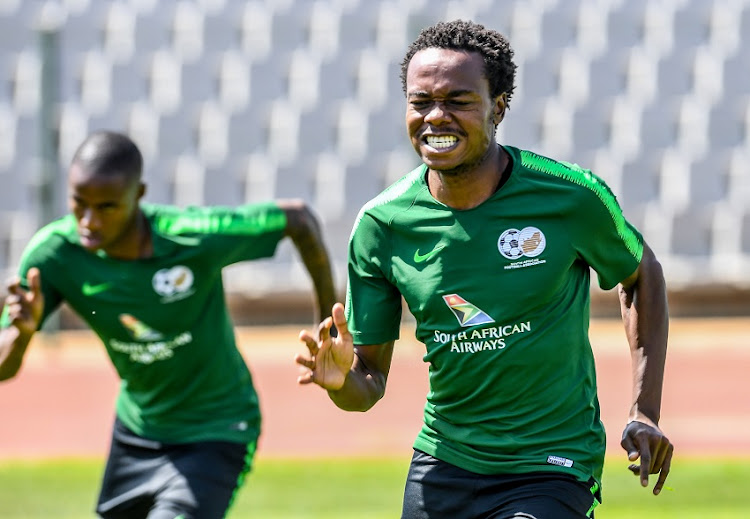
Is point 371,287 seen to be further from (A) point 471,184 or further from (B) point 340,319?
(A) point 471,184

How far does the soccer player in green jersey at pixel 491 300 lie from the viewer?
403 cm

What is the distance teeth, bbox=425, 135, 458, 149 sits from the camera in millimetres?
3971

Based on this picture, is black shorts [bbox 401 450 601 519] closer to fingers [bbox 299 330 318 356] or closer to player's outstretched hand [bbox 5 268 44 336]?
fingers [bbox 299 330 318 356]

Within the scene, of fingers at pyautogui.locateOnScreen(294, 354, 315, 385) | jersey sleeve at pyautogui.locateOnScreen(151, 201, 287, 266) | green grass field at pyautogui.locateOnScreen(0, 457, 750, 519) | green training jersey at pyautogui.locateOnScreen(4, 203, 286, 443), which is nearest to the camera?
fingers at pyautogui.locateOnScreen(294, 354, 315, 385)

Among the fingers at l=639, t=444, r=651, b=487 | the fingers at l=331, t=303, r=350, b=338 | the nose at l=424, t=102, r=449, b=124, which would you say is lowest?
the fingers at l=639, t=444, r=651, b=487

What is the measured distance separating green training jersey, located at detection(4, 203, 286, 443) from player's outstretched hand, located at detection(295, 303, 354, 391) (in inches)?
63.8

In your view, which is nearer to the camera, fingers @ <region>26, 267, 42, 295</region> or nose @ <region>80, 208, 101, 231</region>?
fingers @ <region>26, 267, 42, 295</region>

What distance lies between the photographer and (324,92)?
1791 centimetres

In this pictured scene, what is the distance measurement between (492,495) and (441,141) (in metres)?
1.14

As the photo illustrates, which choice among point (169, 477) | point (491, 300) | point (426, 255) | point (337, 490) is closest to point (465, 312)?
point (491, 300)

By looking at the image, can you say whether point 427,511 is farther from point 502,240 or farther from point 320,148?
point 320,148

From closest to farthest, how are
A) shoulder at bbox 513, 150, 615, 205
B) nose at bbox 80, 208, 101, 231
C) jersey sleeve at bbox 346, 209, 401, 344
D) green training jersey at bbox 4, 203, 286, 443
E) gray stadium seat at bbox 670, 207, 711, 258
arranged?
shoulder at bbox 513, 150, 615, 205 → jersey sleeve at bbox 346, 209, 401, 344 → nose at bbox 80, 208, 101, 231 → green training jersey at bbox 4, 203, 286, 443 → gray stadium seat at bbox 670, 207, 711, 258

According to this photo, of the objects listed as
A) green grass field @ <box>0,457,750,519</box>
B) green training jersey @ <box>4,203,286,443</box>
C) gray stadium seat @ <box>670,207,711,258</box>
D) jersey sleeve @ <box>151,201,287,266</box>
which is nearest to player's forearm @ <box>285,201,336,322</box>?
jersey sleeve @ <box>151,201,287,266</box>

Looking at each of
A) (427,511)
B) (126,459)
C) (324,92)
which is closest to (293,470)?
(126,459)
